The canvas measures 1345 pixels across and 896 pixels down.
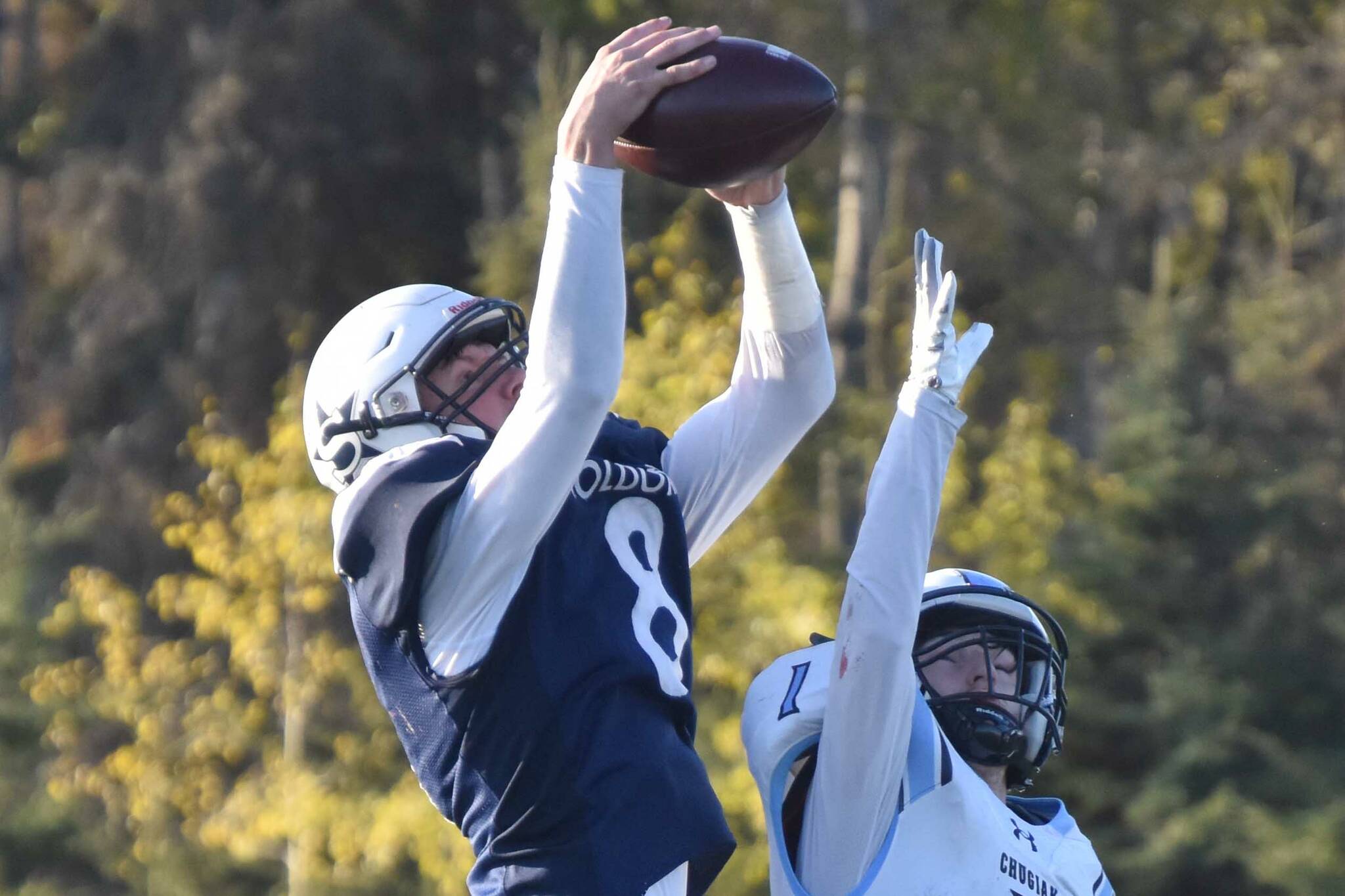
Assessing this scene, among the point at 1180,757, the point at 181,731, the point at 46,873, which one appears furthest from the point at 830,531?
the point at 46,873

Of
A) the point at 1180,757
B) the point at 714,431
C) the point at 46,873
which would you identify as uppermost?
the point at 714,431

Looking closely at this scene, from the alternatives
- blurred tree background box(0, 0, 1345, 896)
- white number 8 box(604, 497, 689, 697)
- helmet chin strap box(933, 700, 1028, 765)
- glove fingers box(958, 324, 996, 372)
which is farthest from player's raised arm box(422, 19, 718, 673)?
blurred tree background box(0, 0, 1345, 896)

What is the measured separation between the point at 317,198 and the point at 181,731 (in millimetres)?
7179

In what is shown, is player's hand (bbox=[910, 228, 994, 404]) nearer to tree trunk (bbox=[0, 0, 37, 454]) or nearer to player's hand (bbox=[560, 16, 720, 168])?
player's hand (bbox=[560, 16, 720, 168])

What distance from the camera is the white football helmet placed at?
3.10 meters

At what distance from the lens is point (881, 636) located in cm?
302

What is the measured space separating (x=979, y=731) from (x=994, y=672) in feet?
0.48

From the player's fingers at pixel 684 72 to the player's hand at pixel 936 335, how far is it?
1.46 ft

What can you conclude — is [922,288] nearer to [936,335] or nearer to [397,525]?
[936,335]

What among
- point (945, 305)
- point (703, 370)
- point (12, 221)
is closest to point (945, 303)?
point (945, 305)

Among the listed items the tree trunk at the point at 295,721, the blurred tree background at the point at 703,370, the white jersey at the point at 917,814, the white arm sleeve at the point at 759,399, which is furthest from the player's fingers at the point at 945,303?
the tree trunk at the point at 295,721

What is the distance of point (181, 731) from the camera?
47.5 feet

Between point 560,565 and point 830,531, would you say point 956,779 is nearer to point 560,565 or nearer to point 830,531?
point 560,565

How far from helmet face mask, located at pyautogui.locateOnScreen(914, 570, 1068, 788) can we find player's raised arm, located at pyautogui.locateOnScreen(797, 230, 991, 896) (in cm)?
34
